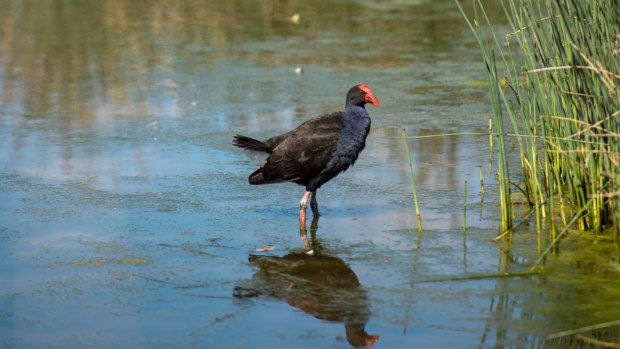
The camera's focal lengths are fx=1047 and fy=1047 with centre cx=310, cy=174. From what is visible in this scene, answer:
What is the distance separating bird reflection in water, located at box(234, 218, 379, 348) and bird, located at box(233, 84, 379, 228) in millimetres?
632

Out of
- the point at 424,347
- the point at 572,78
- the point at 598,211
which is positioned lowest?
the point at 424,347

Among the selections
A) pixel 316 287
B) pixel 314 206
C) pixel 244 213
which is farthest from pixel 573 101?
pixel 244 213

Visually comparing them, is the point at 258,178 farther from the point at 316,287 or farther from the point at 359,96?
the point at 316,287

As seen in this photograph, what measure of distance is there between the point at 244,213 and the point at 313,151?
22.9 inches

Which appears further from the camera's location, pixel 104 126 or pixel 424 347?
pixel 104 126

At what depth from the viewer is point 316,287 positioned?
496 cm

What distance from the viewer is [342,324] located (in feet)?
14.6

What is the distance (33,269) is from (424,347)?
7.16 ft

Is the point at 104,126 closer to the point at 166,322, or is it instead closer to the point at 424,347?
the point at 166,322

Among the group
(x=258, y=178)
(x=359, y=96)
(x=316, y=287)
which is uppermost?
(x=359, y=96)

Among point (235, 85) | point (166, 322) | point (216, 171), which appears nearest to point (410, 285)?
point (166, 322)

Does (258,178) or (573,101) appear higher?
(573,101)

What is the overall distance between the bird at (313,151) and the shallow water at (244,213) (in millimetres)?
237

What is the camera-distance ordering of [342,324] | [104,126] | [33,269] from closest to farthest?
[342,324], [33,269], [104,126]
